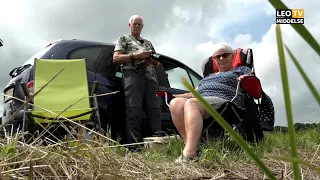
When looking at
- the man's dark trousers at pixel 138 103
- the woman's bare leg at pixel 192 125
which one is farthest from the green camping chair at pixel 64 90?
the woman's bare leg at pixel 192 125

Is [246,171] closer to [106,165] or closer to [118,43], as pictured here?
[106,165]

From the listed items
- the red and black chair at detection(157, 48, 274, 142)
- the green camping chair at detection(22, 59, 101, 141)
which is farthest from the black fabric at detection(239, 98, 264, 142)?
the green camping chair at detection(22, 59, 101, 141)

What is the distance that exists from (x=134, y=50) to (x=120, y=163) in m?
2.84

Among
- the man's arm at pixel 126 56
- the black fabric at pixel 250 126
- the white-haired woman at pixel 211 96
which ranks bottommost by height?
the black fabric at pixel 250 126

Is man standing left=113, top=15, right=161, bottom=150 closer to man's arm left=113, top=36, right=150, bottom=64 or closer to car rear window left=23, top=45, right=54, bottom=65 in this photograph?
man's arm left=113, top=36, right=150, bottom=64

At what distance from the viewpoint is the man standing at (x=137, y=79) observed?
4.31 m

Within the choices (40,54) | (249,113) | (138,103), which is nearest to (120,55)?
(138,103)

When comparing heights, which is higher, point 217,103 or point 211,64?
point 211,64

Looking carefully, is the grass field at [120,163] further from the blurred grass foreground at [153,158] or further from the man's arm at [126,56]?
the man's arm at [126,56]

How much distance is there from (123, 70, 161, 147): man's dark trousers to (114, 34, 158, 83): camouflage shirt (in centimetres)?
5

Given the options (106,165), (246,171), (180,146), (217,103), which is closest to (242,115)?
(217,103)

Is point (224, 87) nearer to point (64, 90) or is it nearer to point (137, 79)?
point (137, 79)

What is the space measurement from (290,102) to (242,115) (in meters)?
3.67

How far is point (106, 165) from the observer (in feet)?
4.99
